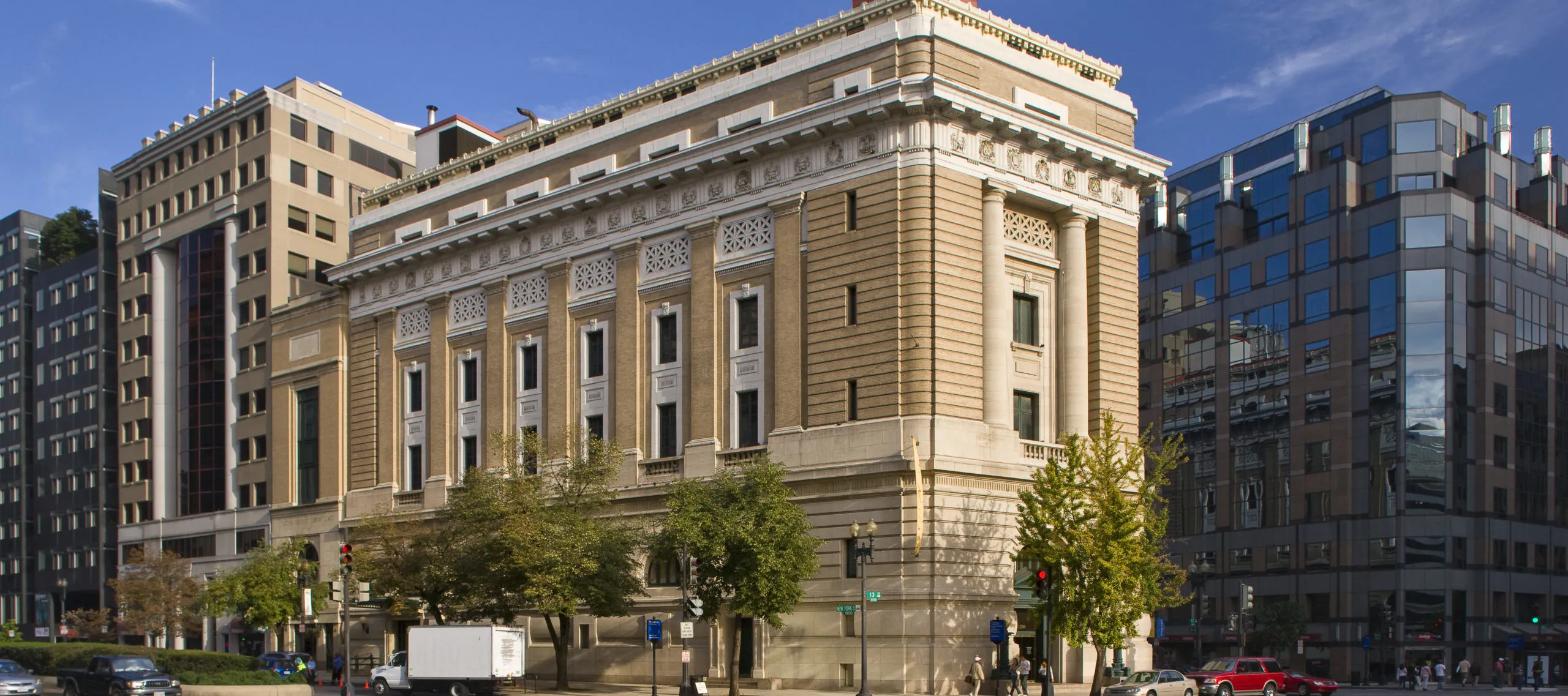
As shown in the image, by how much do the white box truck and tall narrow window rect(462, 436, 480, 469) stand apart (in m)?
17.9

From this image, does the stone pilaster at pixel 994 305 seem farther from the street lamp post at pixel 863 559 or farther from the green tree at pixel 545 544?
the green tree at pixel 545 544

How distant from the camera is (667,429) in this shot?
57.0 meters

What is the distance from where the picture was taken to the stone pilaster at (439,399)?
66500 mm

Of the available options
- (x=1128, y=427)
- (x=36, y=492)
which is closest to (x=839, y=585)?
(x=1128, y=427)

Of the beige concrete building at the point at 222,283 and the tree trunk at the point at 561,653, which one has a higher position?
the beige concrete building at the point at 222,283

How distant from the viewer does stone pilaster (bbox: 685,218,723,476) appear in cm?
5419

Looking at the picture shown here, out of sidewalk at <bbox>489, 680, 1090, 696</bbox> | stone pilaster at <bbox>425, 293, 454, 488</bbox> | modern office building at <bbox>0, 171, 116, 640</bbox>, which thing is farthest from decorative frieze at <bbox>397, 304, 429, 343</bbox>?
modern office building at <bbox>0, 171, 116, 640</bbox>

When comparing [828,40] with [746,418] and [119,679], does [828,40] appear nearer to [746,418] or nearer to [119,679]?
[746,418]

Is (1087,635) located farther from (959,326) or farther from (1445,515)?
(1445,515)

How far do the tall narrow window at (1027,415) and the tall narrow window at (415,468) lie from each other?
30.5 m

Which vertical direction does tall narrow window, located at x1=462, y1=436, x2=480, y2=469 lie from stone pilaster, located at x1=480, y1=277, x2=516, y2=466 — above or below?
below

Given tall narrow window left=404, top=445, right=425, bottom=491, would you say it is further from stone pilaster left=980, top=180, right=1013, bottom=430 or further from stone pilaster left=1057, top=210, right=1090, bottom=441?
stone pilaster left=1057, top=210, right=1090, bottom=441

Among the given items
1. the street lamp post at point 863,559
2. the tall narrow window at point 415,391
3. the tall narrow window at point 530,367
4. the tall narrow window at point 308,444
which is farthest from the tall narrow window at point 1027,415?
the tall narrow window at point 308,444

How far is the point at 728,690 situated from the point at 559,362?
17.5 meters
